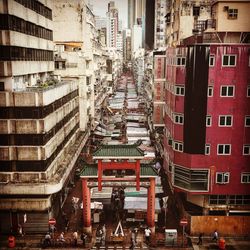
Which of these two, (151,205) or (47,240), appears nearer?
(47,240)

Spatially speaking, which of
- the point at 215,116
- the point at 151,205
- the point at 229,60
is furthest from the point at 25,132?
the point at 229,60

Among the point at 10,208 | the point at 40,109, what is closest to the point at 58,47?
the point at 40,109

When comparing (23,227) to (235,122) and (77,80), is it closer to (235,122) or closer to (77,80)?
(235,122)

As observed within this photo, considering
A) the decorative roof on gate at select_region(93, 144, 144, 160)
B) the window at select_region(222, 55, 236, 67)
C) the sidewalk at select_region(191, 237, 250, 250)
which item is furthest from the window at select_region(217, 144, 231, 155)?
the sidewalk at select_region(191, 237, 250, 250)

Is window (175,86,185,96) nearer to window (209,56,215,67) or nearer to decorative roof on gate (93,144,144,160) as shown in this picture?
window (209,56,215,67)

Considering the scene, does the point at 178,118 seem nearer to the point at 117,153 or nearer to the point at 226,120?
the point at 226,120
